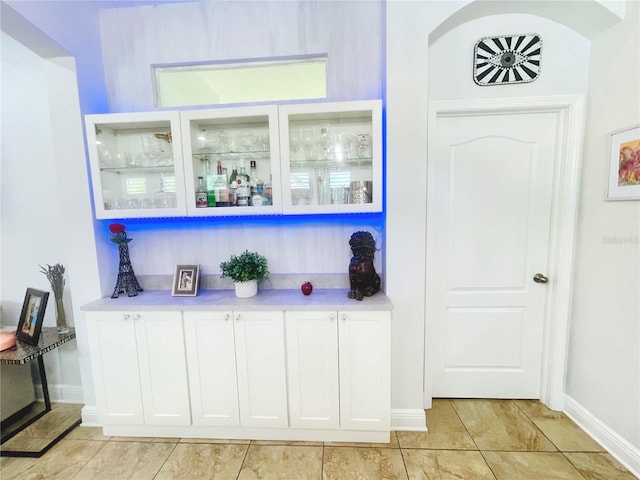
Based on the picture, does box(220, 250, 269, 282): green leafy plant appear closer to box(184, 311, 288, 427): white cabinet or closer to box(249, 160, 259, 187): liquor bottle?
box(184, 311, 288, 427): white cabinet

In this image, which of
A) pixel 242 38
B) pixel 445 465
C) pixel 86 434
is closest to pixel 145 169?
pixel 242 38


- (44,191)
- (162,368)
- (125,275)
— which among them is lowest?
(162,368)

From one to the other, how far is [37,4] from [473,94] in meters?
2.68

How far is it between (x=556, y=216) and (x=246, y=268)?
2.15m

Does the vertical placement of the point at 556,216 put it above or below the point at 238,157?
below

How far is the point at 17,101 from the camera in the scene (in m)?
1.99

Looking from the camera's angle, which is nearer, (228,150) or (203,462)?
(203,462)

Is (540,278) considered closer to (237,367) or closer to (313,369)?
(313,369)

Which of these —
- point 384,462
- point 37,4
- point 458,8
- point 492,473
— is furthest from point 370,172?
point 37,4

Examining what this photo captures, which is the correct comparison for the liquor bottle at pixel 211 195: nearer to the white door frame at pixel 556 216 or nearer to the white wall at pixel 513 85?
the white door frame at pixel 556 216

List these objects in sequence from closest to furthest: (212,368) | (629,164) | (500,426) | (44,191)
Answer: (629,164), (212,368), (500,426), (44,191)

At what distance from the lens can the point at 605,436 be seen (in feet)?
5.42

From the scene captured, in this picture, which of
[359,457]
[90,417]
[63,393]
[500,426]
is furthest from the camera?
[63,393]

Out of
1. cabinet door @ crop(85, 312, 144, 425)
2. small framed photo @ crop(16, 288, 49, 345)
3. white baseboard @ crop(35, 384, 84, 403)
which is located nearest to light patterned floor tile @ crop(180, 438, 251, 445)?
cabinet door @ crop(85, 312, 144, 425)
